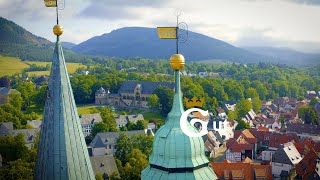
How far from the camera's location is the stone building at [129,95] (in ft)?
476

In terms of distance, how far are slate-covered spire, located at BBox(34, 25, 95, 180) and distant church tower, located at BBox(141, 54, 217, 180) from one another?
2754mm

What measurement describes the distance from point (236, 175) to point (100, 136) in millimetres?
31512

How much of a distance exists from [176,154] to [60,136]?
452 centimetres

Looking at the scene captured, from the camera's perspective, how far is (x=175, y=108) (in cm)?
1755

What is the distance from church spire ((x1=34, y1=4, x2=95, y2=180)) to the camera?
16.0 m

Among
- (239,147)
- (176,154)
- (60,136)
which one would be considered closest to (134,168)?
(239,147)

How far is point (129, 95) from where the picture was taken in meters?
149

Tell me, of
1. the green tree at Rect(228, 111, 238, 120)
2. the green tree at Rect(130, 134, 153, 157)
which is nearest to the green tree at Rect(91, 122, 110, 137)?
the green tree at Rect(130, 134, 153, 157)

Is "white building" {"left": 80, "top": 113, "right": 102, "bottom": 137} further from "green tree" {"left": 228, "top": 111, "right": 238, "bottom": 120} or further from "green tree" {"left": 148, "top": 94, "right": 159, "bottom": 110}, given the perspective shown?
"green tree" {"left": 228, "top": 111, "right": 238, "bottom": 120}

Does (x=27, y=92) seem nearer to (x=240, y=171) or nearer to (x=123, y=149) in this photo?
(x=123, y=149)

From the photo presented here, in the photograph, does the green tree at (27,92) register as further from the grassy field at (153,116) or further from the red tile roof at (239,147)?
the red tile roof at (239,147)

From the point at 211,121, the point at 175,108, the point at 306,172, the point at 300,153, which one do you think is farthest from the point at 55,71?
the point at 211,121

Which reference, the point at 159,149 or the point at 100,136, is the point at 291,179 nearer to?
the point at 100,136

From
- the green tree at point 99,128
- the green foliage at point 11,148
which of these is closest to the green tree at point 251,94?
the green tree at point 99,128
